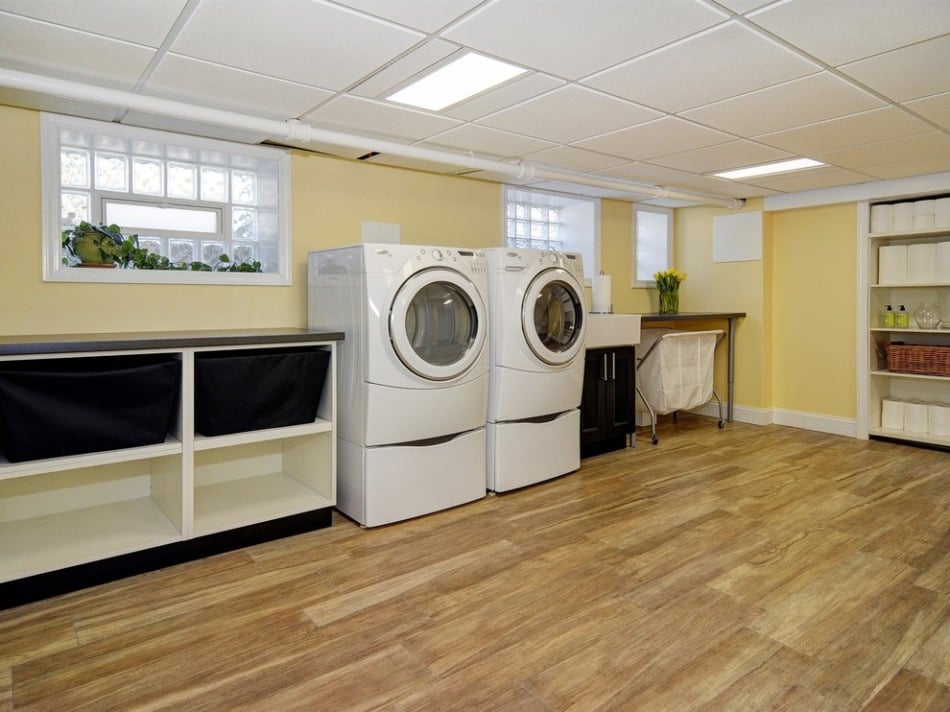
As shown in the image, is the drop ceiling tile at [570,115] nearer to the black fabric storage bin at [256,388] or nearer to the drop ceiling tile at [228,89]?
the drop ceiling tile at [228,89]

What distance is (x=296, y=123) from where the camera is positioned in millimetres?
3025

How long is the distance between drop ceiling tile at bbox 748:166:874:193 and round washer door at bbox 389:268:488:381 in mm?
2699

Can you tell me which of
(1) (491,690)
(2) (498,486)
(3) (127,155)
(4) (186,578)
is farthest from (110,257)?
(1) (491,690)

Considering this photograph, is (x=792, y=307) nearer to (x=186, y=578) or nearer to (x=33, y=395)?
(x=186, y=578)

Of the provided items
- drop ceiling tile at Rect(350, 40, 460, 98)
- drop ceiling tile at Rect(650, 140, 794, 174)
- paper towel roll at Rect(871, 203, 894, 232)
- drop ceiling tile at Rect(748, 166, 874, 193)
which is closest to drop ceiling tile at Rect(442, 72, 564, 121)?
drop ceiling tile at Rect(350, 40, 460, 98)

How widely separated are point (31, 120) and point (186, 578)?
7.08 ft

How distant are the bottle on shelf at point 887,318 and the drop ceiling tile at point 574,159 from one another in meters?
2.58

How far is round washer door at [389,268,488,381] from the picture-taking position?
114 inches

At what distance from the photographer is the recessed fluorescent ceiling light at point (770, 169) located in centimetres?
403

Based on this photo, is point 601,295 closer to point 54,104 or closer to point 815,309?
point 815,309

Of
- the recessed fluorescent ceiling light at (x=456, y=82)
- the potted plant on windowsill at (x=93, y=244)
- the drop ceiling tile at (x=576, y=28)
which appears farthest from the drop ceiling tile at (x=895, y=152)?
the potted plant on windowsill at (x=93, y=244)

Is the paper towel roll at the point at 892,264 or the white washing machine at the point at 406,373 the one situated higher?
→ the paper towel roll at the point at 892,264

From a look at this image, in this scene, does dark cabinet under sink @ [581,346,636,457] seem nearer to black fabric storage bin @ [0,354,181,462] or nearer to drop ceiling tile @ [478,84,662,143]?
drop ceiling tile @ [478,84,662,143]

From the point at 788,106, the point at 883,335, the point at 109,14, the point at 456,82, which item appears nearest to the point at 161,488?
the point at 109,14
